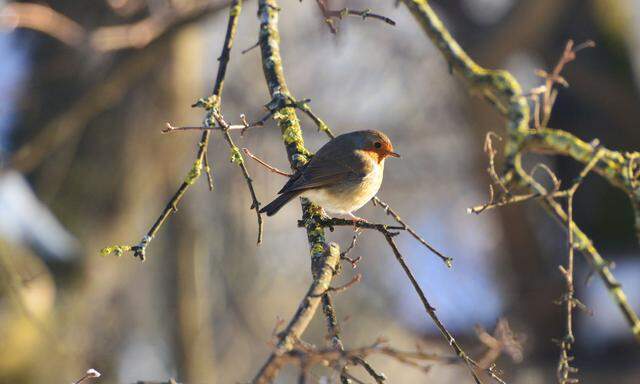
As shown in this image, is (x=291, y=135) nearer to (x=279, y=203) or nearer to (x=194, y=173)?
(x=279, y=203)

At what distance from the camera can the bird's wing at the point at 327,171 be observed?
3.50 meters

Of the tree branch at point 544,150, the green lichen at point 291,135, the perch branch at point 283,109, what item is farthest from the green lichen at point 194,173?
the tree branch at point 544,150

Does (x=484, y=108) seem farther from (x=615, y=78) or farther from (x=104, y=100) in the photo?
(x=104, y=100)

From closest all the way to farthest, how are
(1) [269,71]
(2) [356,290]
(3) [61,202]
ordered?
1. (1) [269,71]
2. (3) [61,202]
3. (2) [356,290]

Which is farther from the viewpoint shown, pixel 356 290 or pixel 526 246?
pixel 356 290

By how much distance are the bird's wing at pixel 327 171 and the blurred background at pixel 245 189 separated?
660mm

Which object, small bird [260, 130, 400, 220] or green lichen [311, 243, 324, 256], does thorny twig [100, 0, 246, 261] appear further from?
small bird [260, 130, 400, 220]

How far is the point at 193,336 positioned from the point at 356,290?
5.59 metres

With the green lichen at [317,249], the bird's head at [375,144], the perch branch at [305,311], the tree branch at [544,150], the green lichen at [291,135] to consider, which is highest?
the bird's head at [375,144]

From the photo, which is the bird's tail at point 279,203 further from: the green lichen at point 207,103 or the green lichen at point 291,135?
the green lichen at point 207,103

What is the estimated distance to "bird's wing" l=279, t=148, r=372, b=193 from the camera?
11.5 feet

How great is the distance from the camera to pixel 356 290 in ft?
41.2

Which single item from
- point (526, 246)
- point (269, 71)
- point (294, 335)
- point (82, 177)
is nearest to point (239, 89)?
point (82, 177)

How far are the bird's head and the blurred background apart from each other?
0.58m
